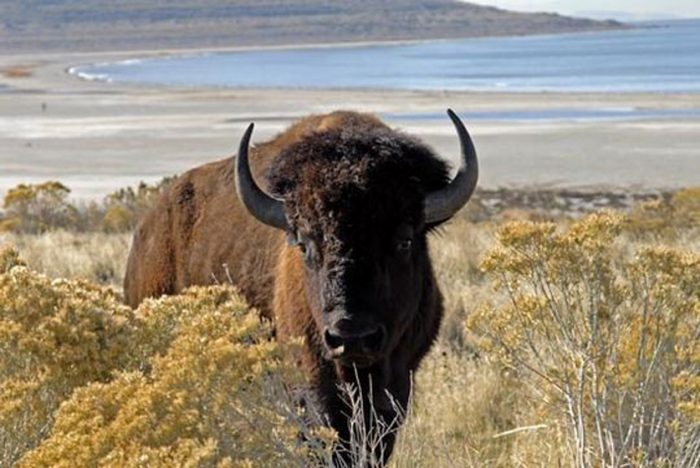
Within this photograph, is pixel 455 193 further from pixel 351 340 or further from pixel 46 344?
pixel 46 344

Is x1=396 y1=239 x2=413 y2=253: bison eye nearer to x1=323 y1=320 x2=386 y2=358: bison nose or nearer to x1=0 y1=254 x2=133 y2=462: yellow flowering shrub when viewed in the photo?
x1=323 y1=320 x2=386 y2=358: bison nose

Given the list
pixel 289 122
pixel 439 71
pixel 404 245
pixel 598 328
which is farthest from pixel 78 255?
pixel 439 71

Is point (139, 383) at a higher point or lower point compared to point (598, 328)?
higher

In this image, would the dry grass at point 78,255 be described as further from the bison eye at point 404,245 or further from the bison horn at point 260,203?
the bison eye at point 404,245

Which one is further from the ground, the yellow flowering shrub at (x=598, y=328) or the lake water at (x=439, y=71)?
the yellow flowering shrub at (x=598, y=328)

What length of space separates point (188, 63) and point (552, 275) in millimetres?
121300

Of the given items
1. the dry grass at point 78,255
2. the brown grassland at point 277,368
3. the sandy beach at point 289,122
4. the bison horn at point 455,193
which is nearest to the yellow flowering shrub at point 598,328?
the brown grassland at point 277,368

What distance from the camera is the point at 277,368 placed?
13.5ft

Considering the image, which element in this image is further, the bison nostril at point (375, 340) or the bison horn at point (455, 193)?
the bison horn at point (455, 193)

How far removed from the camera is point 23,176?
33.5 meters

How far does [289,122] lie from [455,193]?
4158 cm

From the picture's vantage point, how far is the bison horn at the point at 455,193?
606 cm

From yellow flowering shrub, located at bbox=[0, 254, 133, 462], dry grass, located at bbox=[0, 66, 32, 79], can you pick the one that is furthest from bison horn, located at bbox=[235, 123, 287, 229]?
dry grass, located at bbox=[0, 66, 32, 79]

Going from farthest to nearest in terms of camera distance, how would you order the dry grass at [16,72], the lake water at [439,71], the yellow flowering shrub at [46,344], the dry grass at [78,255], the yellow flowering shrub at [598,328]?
the dry grass at [16,72], the lake water at [439,71], the dry grass at [78,255], the yellow flowering shrub at [598,328], the yellow flowering shrub at [46,344]
